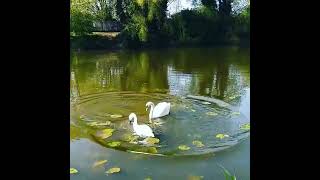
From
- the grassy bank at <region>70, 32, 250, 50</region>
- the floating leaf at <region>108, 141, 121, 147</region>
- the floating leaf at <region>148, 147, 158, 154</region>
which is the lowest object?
the floating leaf at <region>148, 147, 158, 154</region>

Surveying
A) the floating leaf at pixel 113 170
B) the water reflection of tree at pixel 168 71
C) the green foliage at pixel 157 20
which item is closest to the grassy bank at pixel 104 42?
the green foliage at pixel 157 20

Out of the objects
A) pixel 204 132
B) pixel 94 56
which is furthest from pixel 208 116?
pixel 94 56

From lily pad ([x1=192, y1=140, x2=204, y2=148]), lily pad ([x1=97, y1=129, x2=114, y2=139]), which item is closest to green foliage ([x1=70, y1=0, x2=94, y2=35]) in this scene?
lily pad ([x1=97, y1=129, x2=114, y2=139])

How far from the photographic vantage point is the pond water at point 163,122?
223 cm

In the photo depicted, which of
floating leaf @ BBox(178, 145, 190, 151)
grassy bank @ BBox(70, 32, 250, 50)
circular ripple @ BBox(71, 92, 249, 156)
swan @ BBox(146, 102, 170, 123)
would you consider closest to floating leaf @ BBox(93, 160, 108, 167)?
circular ripple @ BBox(71, 92, 249, 156)

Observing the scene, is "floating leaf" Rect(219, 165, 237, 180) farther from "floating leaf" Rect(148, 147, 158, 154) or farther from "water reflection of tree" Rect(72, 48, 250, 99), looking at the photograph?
"water reflection of tree" Rect(72, 48, 250, 99)

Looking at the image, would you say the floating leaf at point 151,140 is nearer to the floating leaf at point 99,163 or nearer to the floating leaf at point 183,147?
the floating leaf at point 183,147

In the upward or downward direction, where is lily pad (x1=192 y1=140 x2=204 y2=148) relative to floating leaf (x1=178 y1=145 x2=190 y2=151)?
upward

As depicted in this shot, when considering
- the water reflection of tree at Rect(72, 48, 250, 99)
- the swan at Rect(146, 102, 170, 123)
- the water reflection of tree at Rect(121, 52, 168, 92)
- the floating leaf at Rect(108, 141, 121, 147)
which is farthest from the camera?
the water reflection of tree at Rect(121, 52, 168, 92)

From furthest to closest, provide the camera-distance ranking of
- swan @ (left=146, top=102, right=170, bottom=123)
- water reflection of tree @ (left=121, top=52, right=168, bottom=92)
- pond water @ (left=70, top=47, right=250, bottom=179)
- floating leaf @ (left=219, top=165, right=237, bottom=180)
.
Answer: water reflection of tree @ (left=121, top=52, right=168, bottom=92) < swan @ (left=146, top=102, right=170, bottom=123) < pond water @ (left=70, top=47, right=250, bottom=179) < floating leaf @ (left=219, top=165, right=237, bottom=180)

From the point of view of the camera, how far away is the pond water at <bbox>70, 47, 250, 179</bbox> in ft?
7.31

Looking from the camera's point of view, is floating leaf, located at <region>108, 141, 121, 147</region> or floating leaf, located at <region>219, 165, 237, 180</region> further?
floating leaf, located at <region>108, 141, 121, 147</region>

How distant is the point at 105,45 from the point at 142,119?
3962 mm
